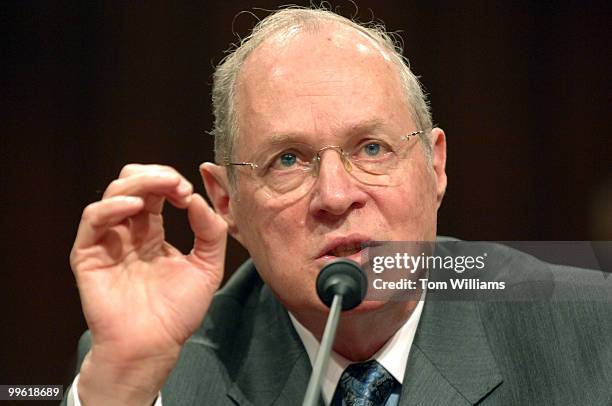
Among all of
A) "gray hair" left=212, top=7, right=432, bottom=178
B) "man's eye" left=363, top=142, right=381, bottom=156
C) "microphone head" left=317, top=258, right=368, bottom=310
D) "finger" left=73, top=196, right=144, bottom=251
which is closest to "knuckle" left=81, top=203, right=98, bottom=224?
"finger" left=73, top=196, right=144, bottom=251

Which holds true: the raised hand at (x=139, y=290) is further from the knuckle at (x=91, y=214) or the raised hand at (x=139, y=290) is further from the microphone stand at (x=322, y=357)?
the microphone stand at (x=322, y=357)

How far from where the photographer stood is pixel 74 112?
3.52 metres

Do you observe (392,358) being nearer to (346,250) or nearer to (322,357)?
(346,250)

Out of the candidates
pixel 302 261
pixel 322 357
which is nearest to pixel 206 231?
pixel 302 261

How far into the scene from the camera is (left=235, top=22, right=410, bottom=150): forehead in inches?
Result: 82.7

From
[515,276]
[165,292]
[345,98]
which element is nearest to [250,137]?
[345,98]

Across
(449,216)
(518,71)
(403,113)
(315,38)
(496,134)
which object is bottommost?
(449,216)

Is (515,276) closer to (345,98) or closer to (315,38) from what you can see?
(345,98)

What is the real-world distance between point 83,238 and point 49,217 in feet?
5.83

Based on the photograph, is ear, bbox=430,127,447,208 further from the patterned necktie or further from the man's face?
the patterned necktie

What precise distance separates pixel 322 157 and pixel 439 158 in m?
0.42

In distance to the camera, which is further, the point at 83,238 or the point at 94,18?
the point at 94,18

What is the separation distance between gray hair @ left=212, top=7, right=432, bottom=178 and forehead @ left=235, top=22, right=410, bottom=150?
3 cm

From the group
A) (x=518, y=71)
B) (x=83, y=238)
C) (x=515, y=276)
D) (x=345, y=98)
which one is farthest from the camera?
(x=518, y=71)
